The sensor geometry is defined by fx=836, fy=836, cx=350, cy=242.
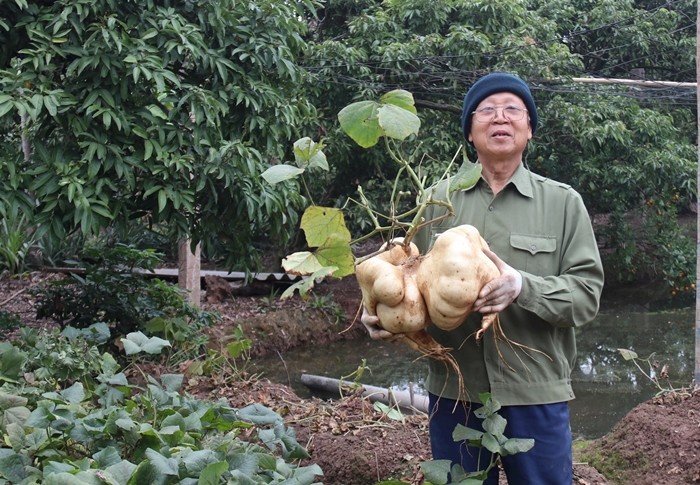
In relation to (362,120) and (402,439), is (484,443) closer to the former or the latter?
(362,120)

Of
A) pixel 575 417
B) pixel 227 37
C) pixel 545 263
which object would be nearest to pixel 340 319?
pixel 575 417

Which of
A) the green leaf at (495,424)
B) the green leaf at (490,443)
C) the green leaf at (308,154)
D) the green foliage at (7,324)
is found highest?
the green leaf at (308,154)

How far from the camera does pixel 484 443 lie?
201cm

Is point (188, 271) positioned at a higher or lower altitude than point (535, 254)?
lower

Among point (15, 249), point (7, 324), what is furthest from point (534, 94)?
point (7, 324)

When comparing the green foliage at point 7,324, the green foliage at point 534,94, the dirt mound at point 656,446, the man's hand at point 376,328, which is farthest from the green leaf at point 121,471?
the green foliage at point 534,94

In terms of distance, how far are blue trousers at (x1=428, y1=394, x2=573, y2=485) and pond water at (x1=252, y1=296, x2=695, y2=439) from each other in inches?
140

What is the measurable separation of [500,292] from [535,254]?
328 millimetres

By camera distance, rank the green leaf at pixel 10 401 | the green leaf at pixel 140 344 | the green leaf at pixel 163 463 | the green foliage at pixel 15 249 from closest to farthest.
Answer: the green leaf at pixel 163 463 → the green leaf at pixel 10 401 → the green leaf at pixel 140 344 → the green foliage at pixel 15 249

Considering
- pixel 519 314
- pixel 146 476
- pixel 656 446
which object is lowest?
pixel 656 446

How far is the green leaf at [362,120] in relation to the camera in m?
2.13

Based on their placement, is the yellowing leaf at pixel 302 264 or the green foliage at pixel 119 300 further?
the green foliage at pixel 119 300

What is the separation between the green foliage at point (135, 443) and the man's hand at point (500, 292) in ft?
2.19

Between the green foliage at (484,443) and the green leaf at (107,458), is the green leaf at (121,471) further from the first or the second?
the green foliage at (484,443)
